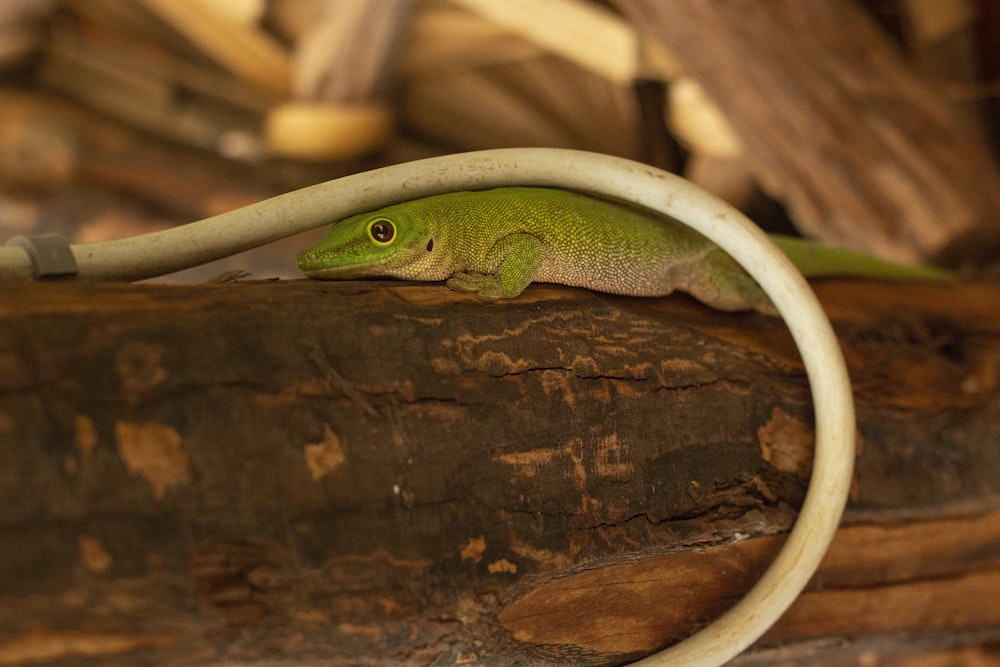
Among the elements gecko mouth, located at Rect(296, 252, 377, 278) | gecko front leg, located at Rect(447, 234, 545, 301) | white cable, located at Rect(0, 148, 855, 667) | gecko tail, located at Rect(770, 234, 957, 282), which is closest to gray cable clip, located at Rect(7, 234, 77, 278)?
white cable, located at Rect(0, 148, 855, 667)

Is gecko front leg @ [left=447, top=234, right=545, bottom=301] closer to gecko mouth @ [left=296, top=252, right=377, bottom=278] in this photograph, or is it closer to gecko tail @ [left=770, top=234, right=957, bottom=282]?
gecko mouth @ [left=296, top=252, right=377, bottom=278]

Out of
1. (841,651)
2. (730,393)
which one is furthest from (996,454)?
(730,393)

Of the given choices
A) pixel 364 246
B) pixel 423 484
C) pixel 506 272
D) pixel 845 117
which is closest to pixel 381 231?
pixel 364 246

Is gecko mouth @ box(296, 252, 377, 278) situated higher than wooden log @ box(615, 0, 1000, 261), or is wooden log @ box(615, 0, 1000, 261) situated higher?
wooden log @ box(615, 0, 1000, 261)

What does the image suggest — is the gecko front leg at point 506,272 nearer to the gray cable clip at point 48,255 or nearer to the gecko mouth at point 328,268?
the gecko mouth at point 328,268

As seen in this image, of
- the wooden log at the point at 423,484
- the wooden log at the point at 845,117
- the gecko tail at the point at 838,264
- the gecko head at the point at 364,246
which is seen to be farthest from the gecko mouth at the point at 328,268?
the wooden log at the point at 845,117

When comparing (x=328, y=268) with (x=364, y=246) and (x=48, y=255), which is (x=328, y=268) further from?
(x=48, y=255)

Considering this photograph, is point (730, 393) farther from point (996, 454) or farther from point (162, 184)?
point (162, 184)
